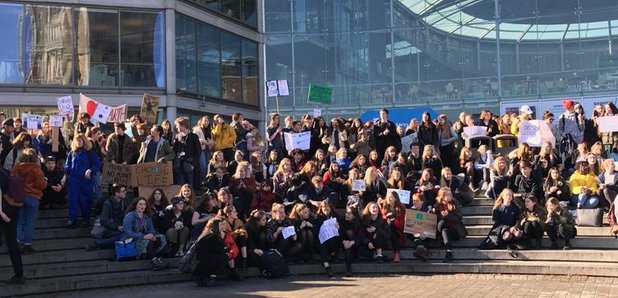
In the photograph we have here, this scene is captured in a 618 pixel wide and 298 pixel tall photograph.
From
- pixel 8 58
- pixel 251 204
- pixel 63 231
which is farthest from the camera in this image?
pixel 8 58

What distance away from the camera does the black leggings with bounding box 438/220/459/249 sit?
13.3 metres

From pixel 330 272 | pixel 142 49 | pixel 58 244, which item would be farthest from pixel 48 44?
pixel 330 272

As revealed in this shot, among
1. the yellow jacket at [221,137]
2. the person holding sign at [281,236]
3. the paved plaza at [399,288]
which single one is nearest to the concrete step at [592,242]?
the paved plaza at [399,288]

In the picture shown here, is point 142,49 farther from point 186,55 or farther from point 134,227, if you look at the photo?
point 134,227

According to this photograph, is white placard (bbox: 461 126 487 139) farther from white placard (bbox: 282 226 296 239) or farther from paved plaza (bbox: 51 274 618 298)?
white placard (bbox: 282 226 296 239)

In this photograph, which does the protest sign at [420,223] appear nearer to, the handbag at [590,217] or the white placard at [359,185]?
the white placard at [359,185]

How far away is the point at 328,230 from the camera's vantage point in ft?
43.2

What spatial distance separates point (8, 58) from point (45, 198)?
10.9 m

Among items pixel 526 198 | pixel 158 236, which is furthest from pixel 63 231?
pixel 526 198

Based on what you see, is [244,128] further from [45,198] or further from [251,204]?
[45,198]

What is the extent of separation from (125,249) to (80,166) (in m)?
1.96

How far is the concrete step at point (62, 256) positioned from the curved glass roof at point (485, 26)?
73.4 ft

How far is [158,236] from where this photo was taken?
12.7 metres

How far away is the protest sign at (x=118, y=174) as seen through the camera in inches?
566
